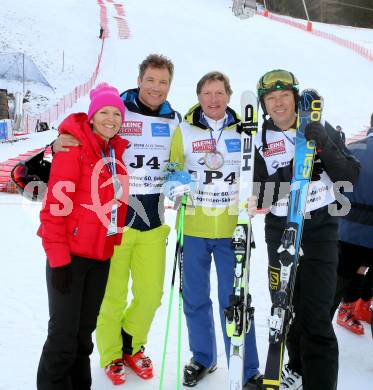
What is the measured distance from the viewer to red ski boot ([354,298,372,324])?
166 inches

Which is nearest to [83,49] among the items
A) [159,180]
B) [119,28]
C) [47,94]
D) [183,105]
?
[119,28]

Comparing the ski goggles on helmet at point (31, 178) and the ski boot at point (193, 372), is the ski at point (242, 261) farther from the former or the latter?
the ski goggles on helmet at point (31, 178)

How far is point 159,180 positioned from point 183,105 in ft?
47.3

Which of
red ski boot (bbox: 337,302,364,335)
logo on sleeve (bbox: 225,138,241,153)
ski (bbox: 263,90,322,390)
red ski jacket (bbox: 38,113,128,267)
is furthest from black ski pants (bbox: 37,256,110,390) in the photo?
red ski boot (bbox: 337,302,364,335)

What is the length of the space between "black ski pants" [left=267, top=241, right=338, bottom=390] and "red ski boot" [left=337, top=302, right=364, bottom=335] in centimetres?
149

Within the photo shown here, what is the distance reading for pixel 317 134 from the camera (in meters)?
2.48

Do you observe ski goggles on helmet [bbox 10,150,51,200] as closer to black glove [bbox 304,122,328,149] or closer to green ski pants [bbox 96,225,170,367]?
green ski pants [bbox 96,225,170,367]

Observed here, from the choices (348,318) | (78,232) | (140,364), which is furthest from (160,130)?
(348,318)

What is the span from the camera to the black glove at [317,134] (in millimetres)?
2479

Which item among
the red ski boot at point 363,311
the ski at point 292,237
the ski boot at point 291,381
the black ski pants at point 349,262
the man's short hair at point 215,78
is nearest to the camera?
the ski at point 292,237

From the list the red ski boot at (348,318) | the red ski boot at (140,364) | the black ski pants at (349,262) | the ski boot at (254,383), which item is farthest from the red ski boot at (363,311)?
the red ski boot at (140,364)

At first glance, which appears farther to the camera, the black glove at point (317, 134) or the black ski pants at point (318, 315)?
the black ski pants at point (318, 315)

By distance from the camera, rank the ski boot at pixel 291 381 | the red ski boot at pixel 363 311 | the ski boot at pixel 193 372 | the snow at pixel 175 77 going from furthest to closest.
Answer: the red ski boot at pixel 363 311 → the snow at pixel 175 77 → the ski boot at pixel 193 372 → the ski boot at pixel 291 381

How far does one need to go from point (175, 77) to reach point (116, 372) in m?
19.6
